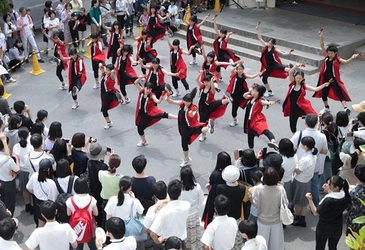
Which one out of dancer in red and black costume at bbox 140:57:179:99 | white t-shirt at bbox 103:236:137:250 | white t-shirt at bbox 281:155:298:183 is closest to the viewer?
white t-shirt at bbox 103:236:137:250

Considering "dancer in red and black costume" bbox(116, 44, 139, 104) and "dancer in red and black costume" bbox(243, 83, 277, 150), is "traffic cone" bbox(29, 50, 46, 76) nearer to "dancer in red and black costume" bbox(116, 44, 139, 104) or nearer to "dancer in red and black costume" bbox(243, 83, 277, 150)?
"dancer in red and black costume" bbox(116, 44, 139, 104)

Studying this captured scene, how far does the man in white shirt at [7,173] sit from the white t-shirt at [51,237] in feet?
5.80

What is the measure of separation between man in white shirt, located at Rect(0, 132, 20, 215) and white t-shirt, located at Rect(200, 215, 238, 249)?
293 centimetres

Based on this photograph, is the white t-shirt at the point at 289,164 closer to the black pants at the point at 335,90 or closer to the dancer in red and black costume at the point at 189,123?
the dancer in red and black costume at the point at 189,123

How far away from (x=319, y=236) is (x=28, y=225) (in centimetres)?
394

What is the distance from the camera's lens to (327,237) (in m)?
6.02

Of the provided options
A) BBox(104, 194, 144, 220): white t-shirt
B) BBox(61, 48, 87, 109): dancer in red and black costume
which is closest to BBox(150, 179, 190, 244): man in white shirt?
BBox(104, 194, 144, 220): white t-shirt

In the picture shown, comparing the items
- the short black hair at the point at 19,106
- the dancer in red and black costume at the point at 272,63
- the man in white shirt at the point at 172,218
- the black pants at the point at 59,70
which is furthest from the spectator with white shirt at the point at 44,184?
the dancer in red and black costume at the point at 272,63

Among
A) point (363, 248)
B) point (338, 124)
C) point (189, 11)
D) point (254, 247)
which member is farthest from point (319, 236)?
point (189, 11)

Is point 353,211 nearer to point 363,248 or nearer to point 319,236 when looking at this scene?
point 319,236

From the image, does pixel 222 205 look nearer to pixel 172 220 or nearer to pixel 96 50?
pixel 172 220

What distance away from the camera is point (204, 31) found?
51.1 ft

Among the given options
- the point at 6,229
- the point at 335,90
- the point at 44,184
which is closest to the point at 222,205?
the point at 6,229

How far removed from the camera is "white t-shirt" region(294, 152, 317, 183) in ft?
22.1
